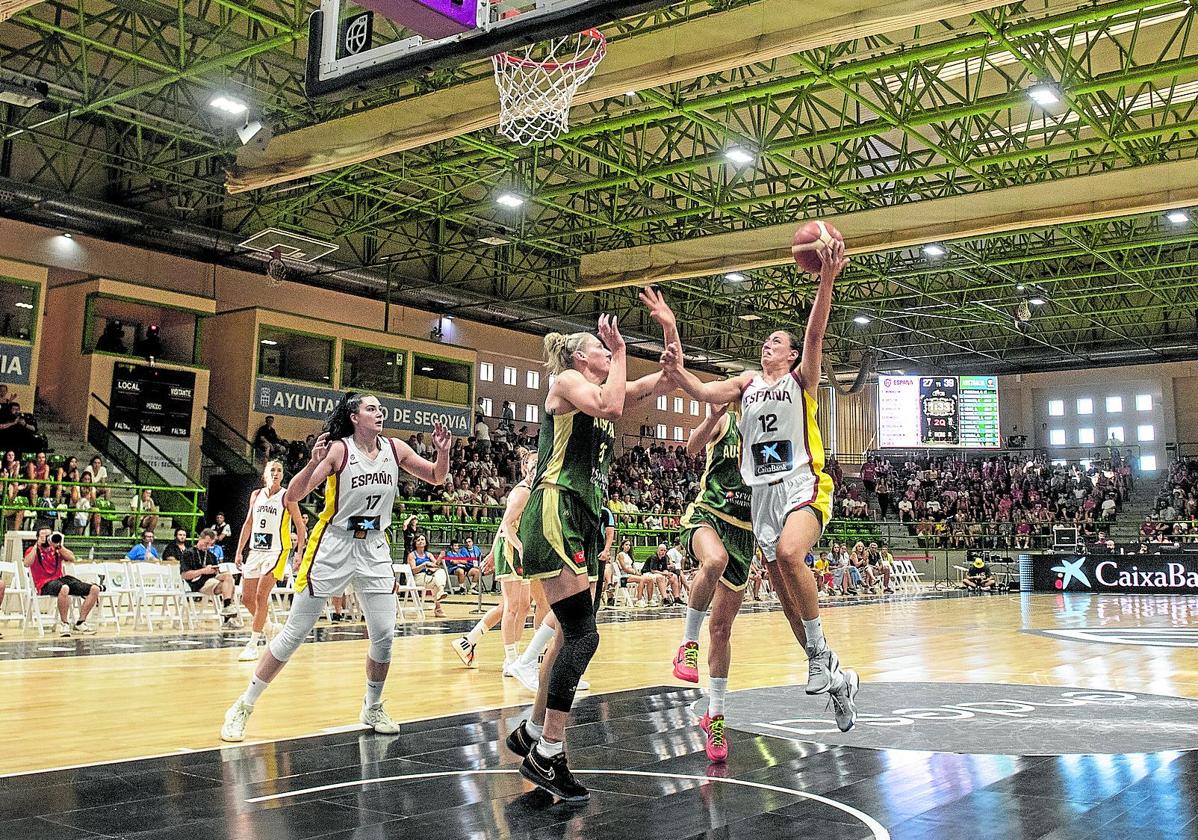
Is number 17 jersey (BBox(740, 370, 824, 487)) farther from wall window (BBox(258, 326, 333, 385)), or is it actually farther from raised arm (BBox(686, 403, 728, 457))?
wall window (BBox(258, 326, 333, 385))

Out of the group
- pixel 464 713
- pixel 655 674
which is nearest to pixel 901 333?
pixel 655 674

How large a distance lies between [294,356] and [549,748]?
22.6m

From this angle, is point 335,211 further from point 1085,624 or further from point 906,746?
point 906,746

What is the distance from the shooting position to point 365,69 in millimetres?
7566

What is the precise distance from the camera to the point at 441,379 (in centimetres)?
2792

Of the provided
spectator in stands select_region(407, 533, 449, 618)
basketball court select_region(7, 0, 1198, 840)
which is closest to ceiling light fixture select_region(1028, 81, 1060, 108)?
basketball court select_region(7, 0, 1198, 840)

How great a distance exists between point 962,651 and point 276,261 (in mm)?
17719

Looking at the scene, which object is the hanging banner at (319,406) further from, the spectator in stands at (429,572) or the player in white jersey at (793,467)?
the player in white jersey at (793,467)

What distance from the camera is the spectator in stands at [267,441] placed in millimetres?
23094

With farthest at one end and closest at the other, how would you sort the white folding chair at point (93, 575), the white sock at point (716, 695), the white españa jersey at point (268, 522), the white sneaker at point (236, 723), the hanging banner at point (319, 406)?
1. the hanging banner at point (319, 406)
2. the white folding chair at point (93, 575)
3. the white españa jersey at point (268, 522)
4. the white sneaker at point (236, 723)
5. the white sock at point (716, 695)

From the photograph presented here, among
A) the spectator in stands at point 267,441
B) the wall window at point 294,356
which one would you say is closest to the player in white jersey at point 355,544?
the spectator in stands at point 267,441

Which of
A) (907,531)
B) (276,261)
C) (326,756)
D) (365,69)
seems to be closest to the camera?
(326,756)

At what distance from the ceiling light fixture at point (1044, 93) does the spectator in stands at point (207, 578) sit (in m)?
13.8

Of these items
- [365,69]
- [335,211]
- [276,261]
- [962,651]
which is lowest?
[962,651]
